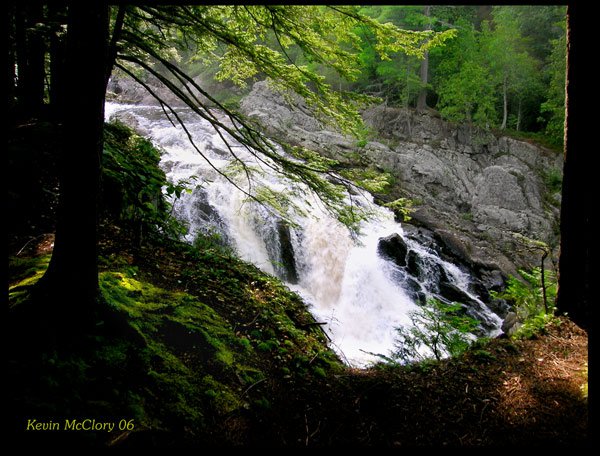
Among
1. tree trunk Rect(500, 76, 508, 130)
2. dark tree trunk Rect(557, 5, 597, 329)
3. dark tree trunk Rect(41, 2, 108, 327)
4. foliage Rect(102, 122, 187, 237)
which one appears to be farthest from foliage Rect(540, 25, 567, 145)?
dark tree trunk Rect(41, 2, 108, 327)

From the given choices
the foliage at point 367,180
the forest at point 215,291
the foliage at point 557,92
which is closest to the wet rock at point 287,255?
the forest at point 215,291

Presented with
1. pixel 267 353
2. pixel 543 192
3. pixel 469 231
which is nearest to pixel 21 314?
pixel 267 353

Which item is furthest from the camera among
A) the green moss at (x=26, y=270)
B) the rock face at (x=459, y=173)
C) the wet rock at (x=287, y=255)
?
the rock face at (x=459, y=173)

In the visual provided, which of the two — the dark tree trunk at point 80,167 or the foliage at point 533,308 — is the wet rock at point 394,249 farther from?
the dark tree trunk at point 80,167

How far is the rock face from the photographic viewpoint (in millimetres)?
15565

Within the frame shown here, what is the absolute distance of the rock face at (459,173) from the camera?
15.6 m

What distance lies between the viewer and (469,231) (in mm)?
16562

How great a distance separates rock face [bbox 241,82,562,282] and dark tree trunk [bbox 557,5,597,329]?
9.99 m

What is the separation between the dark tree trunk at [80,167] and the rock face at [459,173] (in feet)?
43.6

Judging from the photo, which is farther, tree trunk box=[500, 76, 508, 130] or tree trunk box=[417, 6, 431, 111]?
tree trunk box=[417, 6, 431, 111]

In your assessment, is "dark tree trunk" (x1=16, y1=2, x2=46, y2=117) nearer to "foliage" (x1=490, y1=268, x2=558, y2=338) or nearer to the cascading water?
the cascading water

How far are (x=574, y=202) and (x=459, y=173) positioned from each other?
18.7m

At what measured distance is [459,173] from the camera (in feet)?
69.1

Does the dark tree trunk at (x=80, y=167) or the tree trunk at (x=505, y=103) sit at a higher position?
the tree trunk at (x=505, y=103)
